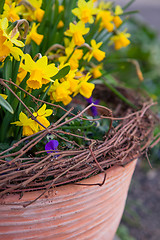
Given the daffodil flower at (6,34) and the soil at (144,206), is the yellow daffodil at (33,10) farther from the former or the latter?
the soil at (144,206)

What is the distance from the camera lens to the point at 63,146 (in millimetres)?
741

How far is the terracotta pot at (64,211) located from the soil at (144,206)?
99 cm

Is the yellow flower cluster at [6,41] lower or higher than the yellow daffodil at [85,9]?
lower

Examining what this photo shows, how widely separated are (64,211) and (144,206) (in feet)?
4.33

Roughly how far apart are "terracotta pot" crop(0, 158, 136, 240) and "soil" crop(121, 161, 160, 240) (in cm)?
99

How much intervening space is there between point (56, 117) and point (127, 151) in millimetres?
239

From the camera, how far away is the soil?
5.37 ft

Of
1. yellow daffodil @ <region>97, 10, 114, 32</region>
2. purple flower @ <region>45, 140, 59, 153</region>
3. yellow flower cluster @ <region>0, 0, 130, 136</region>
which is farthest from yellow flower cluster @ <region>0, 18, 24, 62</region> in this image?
yellow daffodil @ <region>97, 10, 114, 32</region>

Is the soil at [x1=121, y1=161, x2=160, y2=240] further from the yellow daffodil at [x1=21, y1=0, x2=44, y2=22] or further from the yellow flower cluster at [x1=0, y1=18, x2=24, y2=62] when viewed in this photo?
the yellow flower cluster at [x1=0, y1=18, x2=24, y2=62]

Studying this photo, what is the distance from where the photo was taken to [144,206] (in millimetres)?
1808

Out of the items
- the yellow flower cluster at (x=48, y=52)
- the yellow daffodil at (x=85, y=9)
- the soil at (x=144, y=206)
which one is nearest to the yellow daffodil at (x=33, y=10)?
the yellow flower cluster at (x=48, y=52)

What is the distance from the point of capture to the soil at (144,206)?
5.37 ft

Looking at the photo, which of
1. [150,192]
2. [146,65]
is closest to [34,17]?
[150,192]

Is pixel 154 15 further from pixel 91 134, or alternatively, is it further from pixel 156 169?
pixel 91 134
